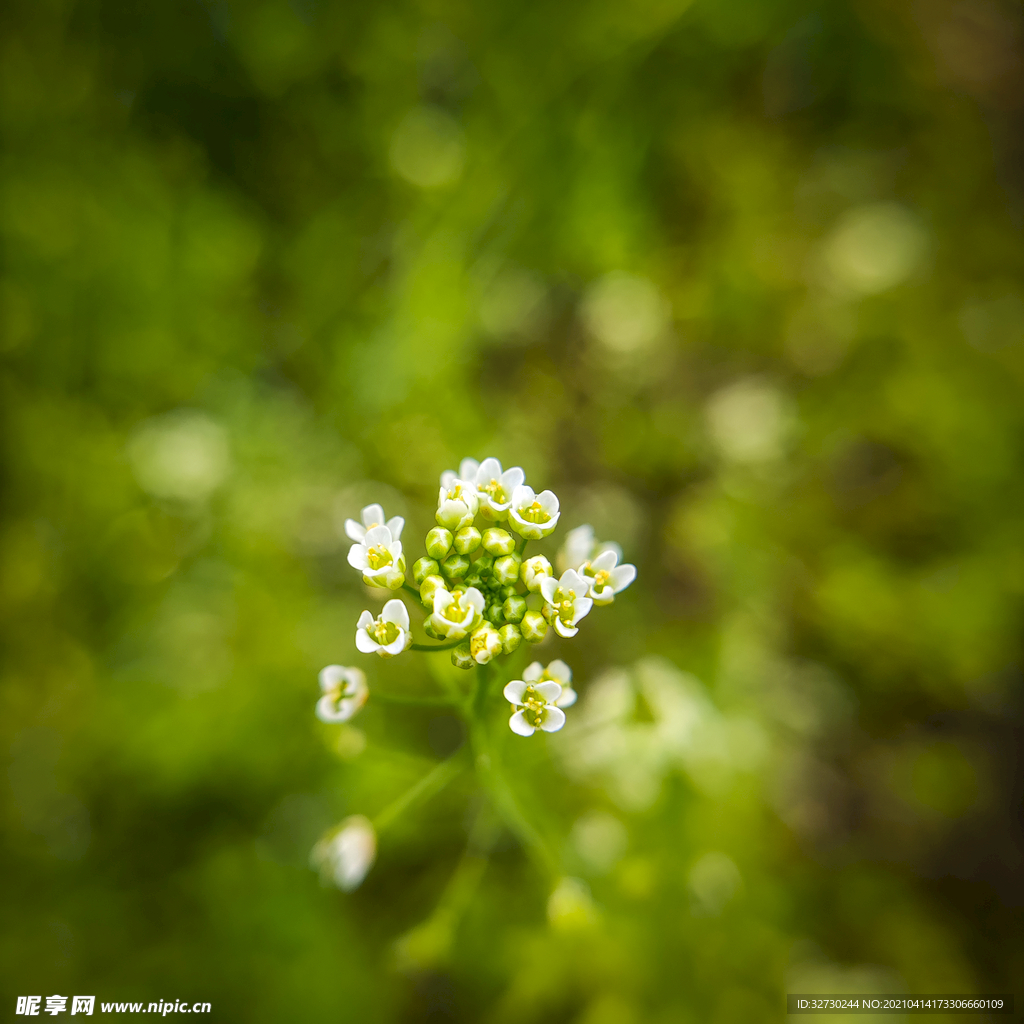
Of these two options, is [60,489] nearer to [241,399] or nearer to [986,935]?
[241,399]

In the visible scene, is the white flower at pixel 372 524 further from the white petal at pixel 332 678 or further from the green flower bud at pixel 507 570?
the white petal at pixel 332 678

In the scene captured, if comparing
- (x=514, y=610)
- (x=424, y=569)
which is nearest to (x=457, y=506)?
(x=424, y=569)

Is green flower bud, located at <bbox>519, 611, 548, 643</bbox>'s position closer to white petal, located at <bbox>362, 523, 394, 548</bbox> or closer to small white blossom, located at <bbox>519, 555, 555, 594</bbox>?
small white blossom, located at <bbox>519, 555, 555, 594</bbox>

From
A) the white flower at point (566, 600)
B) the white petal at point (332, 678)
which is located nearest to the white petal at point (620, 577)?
the white flower at point (566, 600)

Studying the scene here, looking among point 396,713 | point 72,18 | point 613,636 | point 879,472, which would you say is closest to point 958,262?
point 879,472

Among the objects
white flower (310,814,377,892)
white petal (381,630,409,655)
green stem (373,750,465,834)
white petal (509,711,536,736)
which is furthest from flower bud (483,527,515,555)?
white flower (310,814,377,892)

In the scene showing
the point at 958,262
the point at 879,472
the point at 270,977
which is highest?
A: the point at 958,262

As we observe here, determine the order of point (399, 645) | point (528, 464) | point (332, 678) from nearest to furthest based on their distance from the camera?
1. point (399, 645)
2. point (332, 678)
3. point (528, 464)

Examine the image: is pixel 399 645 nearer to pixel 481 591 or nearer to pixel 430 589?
pixel 430 589
